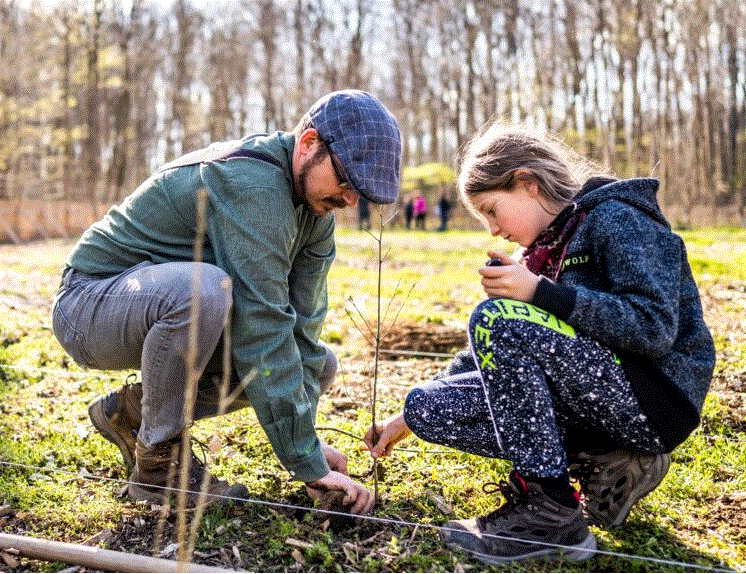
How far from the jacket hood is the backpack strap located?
0.93 meters

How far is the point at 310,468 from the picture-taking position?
2236 mm

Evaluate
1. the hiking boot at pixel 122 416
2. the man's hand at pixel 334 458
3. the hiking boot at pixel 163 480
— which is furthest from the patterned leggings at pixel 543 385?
the hiking boot at pixel 122 416

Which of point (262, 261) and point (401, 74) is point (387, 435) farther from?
point (401, 74)

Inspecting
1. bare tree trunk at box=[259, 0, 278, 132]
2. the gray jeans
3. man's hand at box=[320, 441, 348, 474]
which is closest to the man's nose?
the gray jeans

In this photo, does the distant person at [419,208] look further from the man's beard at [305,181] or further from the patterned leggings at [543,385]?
→ the patterned leggings at [543,385]

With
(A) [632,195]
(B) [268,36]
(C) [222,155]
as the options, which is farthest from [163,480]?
(B) [268,36]

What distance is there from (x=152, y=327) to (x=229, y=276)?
30 centimetres

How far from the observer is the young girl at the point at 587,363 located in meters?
2.07

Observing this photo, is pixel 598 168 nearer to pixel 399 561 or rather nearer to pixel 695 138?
pixel 399 561

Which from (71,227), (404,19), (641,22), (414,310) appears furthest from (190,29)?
(414,310)

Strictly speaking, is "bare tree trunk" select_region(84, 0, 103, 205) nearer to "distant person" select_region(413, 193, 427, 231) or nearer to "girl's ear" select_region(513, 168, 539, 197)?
"distant person" select_region(413, 193, 427, 231)

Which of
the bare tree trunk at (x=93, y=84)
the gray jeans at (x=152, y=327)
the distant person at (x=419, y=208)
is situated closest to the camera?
the gray jeans at (x=152, y=327)

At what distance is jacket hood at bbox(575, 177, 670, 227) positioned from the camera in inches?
85.3

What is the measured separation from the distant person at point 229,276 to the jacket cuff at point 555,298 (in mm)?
516
